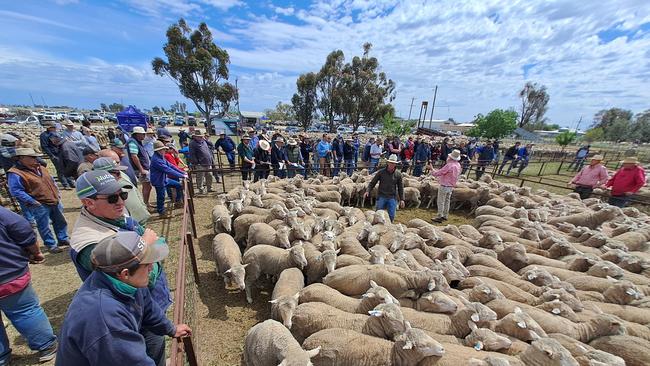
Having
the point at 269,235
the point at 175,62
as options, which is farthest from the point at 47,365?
the point at 175,62

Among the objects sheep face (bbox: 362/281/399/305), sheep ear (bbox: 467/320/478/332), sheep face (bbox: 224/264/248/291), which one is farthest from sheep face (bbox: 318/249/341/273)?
sheep ear (bbox: 467/320/478/332)

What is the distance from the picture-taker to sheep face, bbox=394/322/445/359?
10.6ft

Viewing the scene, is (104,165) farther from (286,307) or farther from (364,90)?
(364,90)

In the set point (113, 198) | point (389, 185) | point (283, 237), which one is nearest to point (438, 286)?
point (283, 237)

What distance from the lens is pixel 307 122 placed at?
52719 millimetres

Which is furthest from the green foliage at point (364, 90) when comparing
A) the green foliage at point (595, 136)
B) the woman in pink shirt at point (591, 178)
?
the green foliage at point (595, 136)

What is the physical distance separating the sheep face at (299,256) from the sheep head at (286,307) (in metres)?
1.07

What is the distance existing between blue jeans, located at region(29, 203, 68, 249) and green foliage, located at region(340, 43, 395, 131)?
4084 centimetres

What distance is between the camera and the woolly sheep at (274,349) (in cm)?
315

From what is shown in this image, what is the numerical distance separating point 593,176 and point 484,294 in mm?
9539

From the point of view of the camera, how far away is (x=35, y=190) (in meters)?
5.37

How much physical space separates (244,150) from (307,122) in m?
42.7

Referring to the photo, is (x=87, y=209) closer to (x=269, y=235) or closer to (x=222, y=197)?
(x=269, y=235)

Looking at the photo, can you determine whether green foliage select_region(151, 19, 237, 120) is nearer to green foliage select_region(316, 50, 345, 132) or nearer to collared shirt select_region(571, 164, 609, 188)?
green foliage select_region(316, 50, 345, 132)
